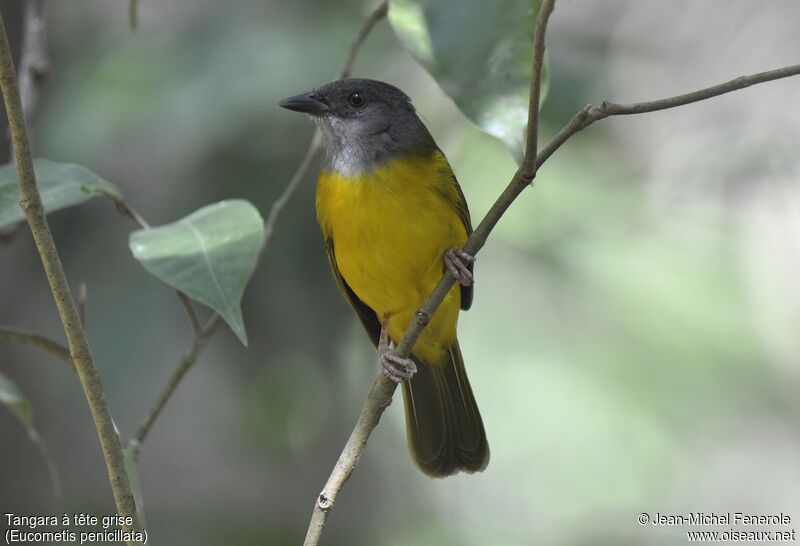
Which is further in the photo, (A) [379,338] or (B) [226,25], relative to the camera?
(B) [226,25]

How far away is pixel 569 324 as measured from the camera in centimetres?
675

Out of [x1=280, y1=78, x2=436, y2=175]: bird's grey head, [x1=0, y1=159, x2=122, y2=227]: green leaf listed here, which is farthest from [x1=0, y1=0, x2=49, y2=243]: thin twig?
[x1=280, y1=78, x2=436, y2=175]: bird's grey head

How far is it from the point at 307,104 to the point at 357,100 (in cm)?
22

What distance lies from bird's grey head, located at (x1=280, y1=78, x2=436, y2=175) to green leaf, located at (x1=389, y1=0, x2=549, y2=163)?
1.09m

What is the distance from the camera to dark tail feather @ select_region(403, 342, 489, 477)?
371 cm

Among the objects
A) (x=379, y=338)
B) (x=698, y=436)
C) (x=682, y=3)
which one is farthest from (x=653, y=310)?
(x=379, y=338)

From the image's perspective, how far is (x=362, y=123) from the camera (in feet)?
12.1

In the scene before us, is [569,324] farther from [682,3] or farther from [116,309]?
[116,309]

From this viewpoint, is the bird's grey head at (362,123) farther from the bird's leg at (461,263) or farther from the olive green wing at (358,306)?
the bird's leg at (461,263)

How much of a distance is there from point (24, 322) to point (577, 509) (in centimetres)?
405

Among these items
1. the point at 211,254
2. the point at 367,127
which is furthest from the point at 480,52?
the point at 367,127

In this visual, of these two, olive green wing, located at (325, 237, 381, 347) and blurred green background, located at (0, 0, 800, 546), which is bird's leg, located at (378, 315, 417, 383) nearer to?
olive green wing, located at (325, 237, 381, 347)

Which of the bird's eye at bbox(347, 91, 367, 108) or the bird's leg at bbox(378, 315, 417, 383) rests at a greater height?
the bird's eye at bbox(347, 91, 367, 108)

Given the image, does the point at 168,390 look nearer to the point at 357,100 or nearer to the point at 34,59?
the point at 34,59
